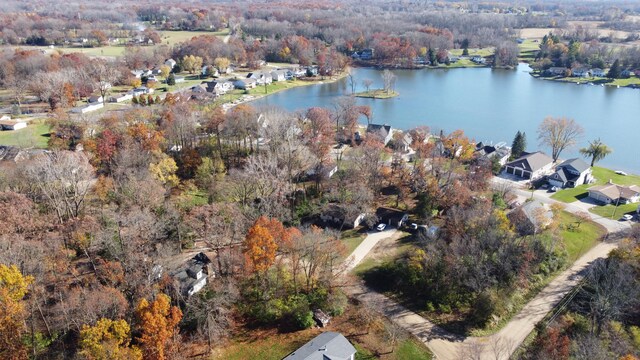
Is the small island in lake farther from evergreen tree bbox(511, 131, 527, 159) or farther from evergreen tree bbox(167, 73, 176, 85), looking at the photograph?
evergreen tree bbox(167, 73, 176, 85)

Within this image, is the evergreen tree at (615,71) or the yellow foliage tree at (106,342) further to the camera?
the evergreen tree at (615,71)

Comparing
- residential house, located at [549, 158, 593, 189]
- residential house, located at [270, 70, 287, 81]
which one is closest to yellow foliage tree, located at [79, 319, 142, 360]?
residential house, located at [549, 158, 593, 189]

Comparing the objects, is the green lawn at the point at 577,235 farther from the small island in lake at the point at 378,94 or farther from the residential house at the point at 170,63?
the residential house at the point at 170,63

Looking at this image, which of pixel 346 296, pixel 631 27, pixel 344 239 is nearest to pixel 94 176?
pixel 344 239

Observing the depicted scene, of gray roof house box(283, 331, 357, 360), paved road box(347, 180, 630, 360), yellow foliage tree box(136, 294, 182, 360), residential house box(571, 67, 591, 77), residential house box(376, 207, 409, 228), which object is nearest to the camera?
yellow foliage tree box(136, 294, 182, 360)

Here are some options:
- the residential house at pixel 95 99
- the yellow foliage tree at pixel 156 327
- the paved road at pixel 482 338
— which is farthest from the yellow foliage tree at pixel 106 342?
the residential house at pixel 95 99

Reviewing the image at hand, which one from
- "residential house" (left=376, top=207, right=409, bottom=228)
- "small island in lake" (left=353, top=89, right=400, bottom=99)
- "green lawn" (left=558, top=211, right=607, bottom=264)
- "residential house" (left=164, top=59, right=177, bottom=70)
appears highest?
"residential house" (left=164, top=59, right=177, bottom=70)

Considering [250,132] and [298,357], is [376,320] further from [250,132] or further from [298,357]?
[250,132]
